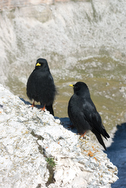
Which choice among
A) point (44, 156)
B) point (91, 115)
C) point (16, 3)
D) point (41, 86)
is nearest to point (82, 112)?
Answer: point (91, 115)

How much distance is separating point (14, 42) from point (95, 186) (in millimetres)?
31237

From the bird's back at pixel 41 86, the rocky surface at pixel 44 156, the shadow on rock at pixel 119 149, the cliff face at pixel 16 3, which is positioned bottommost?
the shadow on rock at pixel 119 149

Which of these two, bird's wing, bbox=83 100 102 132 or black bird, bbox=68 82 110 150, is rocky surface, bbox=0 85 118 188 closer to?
black bird, bbox=68 82 110 150

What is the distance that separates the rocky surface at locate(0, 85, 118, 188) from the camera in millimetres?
6637

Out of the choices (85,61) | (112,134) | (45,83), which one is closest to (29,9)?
(85,61)

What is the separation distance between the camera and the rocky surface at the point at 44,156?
6637 mm

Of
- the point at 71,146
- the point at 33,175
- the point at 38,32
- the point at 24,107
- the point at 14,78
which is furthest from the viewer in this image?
the point at 38,32

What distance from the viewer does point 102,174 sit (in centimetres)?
745

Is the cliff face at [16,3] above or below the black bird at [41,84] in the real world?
above

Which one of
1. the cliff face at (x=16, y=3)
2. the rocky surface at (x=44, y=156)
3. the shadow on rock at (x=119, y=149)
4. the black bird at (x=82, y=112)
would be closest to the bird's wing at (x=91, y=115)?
the black bird at (x=82, y=112)

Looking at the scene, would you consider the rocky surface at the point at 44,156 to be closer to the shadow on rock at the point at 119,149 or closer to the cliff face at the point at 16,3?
the shadow on rock at the point at 119,149

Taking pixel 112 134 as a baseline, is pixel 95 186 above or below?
above

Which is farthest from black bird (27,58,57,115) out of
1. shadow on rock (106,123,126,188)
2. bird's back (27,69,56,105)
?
shadow on rock (106,123,126,188)

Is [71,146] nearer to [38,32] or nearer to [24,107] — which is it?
[24,107]
